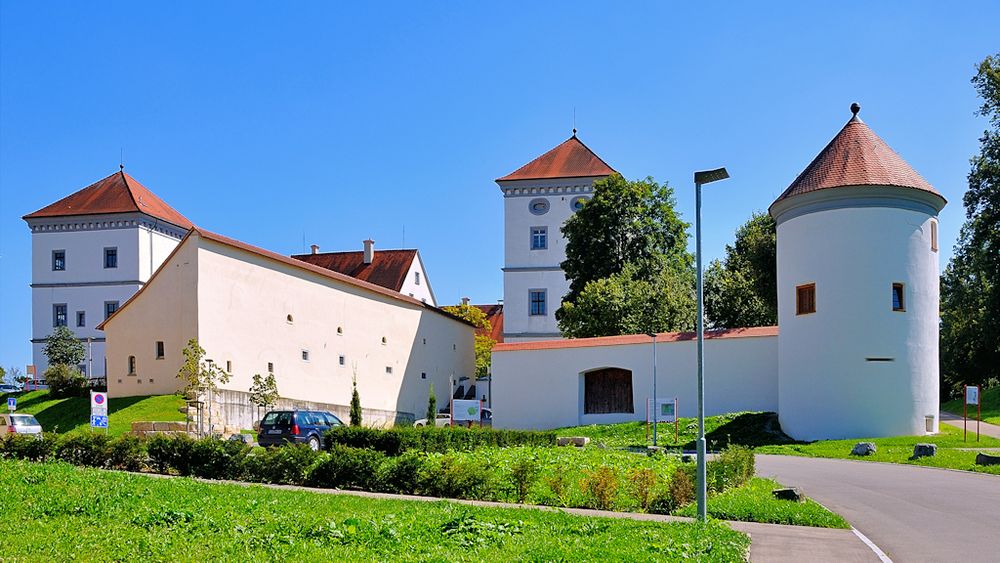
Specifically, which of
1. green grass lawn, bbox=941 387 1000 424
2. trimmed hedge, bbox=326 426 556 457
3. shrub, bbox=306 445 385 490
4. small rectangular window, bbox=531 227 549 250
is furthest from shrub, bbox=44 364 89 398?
green grass lawn, bbox=941 387 1000 424

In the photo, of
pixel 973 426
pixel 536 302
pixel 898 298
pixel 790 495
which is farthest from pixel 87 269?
pixel 790 495

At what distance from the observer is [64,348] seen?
6575 centimetres

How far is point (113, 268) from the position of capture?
70.8m

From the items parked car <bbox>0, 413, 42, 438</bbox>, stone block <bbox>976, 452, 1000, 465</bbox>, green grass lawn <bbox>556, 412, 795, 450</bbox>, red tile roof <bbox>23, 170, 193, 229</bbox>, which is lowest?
green grass lawn <bbox>556, 412, 795, 450</bbox>

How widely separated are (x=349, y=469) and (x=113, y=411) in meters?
24.5

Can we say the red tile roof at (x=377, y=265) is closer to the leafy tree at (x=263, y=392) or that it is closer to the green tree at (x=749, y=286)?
the green tree at (x=749, y=286)

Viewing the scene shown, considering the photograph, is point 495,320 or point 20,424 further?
point 495,320

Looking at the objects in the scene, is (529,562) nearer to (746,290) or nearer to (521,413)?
(521,413)

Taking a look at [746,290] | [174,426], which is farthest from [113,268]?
[746,290]

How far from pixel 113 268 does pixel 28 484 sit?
201 feet

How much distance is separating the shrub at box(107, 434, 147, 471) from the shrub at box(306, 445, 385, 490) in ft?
16.3

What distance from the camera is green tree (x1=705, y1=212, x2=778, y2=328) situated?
49.7m

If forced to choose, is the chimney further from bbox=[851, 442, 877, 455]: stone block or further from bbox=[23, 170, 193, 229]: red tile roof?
bbox=[851, 442, 877, 455]: stone block

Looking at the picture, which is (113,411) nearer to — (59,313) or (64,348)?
(64,348)
